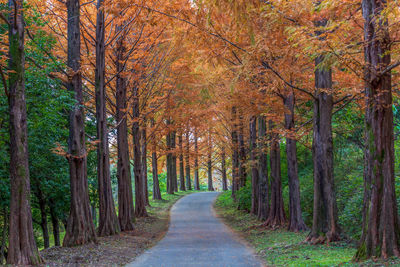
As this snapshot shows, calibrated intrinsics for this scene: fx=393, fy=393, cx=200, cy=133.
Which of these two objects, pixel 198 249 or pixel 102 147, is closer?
pixel 198 249

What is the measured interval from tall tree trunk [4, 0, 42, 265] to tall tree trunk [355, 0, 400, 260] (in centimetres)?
686

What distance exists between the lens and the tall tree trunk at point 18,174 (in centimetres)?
822

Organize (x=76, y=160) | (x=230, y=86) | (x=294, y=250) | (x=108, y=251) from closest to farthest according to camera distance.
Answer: (x=294, y=250), (x=108, y=251), (x=230, y=86), (x=76, y=160)

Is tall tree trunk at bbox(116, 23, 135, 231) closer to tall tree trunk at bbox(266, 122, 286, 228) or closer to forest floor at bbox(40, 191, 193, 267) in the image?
forest floor at bbox(40, 191, 193, 267)

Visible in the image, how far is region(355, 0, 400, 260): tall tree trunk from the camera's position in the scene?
7594 mm

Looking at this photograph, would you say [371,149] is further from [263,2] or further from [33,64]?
[33,64]

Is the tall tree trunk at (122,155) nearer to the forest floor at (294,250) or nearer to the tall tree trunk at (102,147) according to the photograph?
the tall tree trunk at (102,147)

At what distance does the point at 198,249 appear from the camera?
38.2 ft

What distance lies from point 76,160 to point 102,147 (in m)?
2.12

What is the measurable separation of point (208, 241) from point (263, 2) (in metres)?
7.96

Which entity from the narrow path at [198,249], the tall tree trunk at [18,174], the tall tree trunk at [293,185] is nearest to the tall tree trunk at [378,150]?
the narrow path at [198,249]

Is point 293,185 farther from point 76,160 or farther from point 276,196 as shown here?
point 76,160

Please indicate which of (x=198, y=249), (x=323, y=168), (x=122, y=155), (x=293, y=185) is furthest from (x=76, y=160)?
(x=293, y=185)

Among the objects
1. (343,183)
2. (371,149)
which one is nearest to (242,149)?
(343,183)
